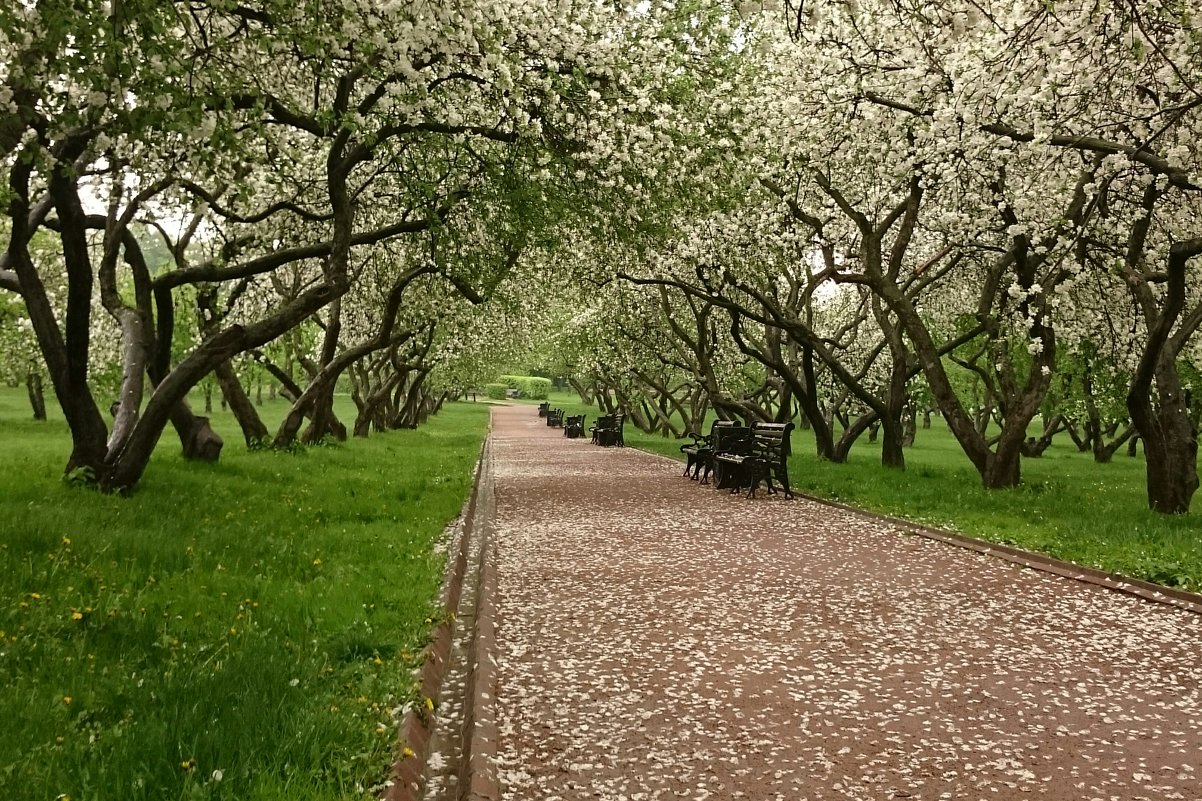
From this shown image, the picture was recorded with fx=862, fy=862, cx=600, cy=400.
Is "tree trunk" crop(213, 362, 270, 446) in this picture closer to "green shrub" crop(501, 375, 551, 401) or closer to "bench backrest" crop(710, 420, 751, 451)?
"bench backrest" crop(710, 420, 751, 451)

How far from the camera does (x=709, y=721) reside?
500 cm

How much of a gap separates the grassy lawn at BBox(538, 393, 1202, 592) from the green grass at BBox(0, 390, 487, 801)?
7248 millimetres

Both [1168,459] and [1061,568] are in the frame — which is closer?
[1061,568]

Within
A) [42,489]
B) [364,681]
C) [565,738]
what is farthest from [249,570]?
[42,489]

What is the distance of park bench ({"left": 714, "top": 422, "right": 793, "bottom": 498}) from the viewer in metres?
16.0

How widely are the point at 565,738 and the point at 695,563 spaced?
5.06m

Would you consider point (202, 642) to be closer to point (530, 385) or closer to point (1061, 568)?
point (1061, 568)

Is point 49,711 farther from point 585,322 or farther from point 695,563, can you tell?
point 585,322

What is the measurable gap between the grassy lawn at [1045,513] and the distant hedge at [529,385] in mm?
132946

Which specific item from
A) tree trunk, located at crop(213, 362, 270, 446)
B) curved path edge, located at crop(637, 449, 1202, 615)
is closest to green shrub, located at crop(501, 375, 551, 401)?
tree trunk, located at crop(213, 362, 270, 446)

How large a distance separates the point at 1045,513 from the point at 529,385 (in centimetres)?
14478

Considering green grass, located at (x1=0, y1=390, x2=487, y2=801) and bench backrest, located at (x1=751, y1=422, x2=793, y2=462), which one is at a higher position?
bench backrest, located at (x1=751, y1=422, x2=793, y2=462)

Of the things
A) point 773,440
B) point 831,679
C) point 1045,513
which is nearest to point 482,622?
point 831,679

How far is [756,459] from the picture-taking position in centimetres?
1606
